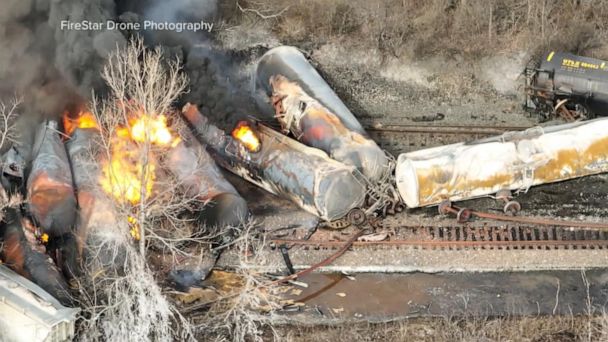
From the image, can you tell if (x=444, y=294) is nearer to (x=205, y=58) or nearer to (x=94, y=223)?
(x=94, y=223)

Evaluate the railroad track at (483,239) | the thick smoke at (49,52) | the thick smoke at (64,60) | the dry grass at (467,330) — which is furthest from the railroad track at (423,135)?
the thick smoke at (49,52)

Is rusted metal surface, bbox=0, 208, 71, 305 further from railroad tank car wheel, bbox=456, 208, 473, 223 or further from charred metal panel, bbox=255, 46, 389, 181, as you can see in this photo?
railroad tank car wheel, bbox=456, 208, 473, 223

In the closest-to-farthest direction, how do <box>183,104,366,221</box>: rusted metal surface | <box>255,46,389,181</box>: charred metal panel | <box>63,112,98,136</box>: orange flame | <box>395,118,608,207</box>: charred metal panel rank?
<box>183,104,366,221</box>: rusted metal surface
<box>395,118,608,207</box>: charred metal panel
<box>255,46,389,181</box>: charred metal panel
<box>63,112,98,136</box>: orange flame

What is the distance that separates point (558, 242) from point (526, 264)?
861 mm

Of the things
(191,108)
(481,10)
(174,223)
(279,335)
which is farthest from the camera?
(481,10)

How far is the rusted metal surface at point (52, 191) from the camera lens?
534 inches

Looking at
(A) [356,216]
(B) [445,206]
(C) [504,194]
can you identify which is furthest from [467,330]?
(C) [504,194]

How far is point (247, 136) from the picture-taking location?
613 inches

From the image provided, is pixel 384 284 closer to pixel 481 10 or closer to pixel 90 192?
pixel 90 192

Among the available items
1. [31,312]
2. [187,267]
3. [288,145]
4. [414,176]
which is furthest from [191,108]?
[31,312]

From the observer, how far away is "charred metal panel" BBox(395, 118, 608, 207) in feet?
47.5

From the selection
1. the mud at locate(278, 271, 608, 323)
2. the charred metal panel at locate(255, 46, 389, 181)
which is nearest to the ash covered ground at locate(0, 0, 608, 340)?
the charred metal panel at locate(255, 46, 389, 181)

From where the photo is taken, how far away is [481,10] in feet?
64.4

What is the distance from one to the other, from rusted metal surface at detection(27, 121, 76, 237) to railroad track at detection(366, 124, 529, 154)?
6520 millimetres
